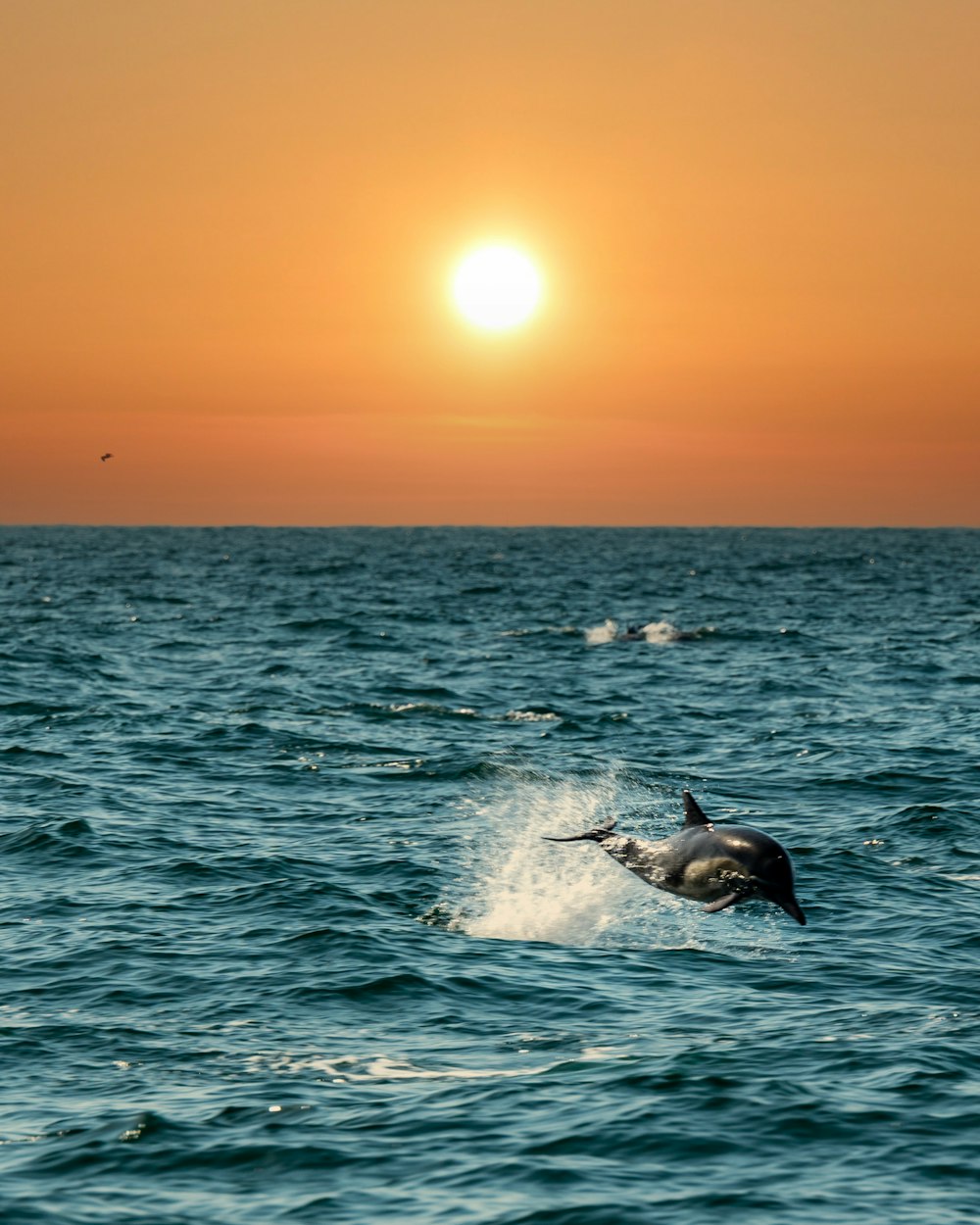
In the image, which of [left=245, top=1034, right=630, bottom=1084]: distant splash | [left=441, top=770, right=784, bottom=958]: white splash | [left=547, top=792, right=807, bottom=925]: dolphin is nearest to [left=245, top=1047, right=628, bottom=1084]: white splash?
[left=245, top=1034, right=630, bottom=1084]: distant splash

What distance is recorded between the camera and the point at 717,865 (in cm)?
1944

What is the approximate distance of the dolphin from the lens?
61.8 ft

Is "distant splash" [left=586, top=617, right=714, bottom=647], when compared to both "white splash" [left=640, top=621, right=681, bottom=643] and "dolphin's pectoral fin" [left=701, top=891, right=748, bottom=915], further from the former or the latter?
"dolphin's pectoral fin" [left=701, top=891, right=748, bottom=915]

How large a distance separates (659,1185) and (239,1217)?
141 inches

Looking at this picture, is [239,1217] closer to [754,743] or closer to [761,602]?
[754,743]

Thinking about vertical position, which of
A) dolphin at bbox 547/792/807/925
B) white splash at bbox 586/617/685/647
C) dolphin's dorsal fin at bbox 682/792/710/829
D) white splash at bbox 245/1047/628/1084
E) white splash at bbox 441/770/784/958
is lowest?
white splash at bbox 245/1047/628/1084

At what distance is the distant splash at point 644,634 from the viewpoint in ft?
214

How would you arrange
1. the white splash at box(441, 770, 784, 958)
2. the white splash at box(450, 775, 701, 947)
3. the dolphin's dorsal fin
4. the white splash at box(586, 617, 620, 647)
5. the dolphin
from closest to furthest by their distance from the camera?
1. the dolphin
2. the dolphin's dorsal fin
3. the white splash at box(441, 770, 784, 958)
4. the white splash at box(450, 775, 701, 947)
5. the white splash at box(586, 617, 620, 647)

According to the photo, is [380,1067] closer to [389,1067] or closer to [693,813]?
[389,1067]

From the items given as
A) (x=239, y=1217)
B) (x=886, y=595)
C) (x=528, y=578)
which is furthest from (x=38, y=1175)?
(x=528, y=578)

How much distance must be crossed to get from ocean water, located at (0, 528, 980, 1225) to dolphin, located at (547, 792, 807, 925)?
33.5 inches

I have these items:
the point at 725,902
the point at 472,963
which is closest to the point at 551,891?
the point at 472,963

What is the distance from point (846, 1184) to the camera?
1311cm

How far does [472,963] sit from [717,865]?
132 inches
